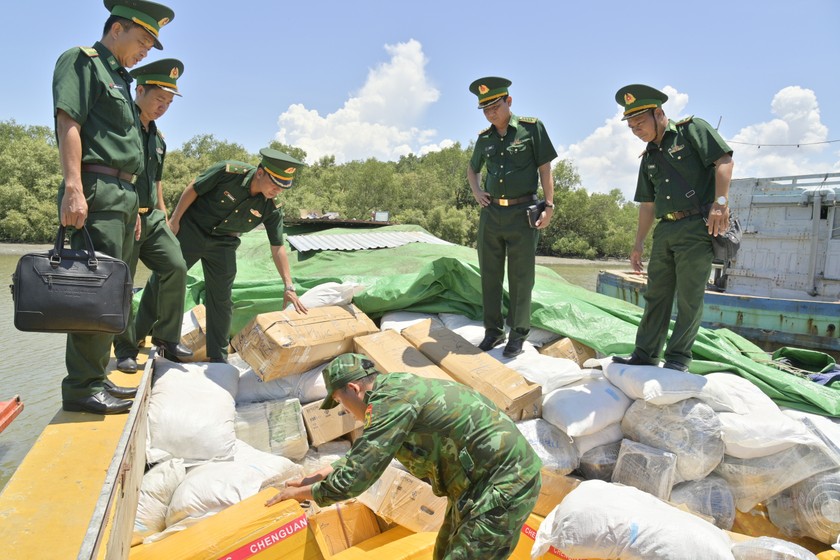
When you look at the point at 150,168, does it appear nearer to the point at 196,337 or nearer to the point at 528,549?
the point at 196,337

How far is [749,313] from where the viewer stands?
8453mm

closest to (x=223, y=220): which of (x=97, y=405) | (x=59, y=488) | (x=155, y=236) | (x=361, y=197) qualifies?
(x=155, y=236)

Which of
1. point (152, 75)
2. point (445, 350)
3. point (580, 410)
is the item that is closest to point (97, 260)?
point (152, 75)

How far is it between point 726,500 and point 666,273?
1.21 metres

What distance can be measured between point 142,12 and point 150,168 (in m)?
0.72

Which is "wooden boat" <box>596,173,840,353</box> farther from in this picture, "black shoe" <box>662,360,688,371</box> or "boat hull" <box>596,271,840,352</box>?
"black shoe" <box>662,360,688,371</box>

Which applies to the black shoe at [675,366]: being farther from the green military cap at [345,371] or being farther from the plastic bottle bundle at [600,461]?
the green military cap at [345,371]

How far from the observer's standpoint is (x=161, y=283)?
2.90m

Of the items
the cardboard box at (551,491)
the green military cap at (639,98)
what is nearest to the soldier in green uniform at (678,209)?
the green military cap at (639,98)

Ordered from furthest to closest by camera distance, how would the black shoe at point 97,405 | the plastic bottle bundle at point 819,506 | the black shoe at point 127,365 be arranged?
the black shoe at point 127,365, the plastic bottle bundle at point 819,506, the black shoe at point 97,405

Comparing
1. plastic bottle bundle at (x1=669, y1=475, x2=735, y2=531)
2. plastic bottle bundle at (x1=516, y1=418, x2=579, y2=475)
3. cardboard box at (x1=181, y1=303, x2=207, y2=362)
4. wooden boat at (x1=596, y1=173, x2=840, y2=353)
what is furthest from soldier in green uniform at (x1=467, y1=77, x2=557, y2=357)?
wooden boat at (x1=596, y1=173, x2=840, y2=353)

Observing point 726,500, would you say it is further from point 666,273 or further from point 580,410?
point 666,273

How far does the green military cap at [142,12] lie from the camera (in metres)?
2.15

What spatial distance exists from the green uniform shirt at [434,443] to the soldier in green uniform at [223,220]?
1.99m
